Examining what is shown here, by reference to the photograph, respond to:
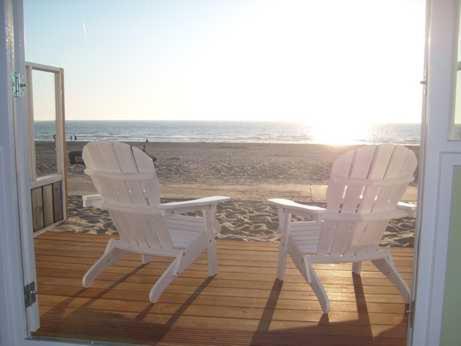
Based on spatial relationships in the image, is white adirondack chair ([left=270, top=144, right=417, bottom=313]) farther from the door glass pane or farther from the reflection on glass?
the door glass pane

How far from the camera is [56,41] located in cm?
1493

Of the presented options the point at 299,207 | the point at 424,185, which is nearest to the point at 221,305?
the point at 299,207

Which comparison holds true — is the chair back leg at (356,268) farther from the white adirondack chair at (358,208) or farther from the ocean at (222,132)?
the ocean at (222,132)

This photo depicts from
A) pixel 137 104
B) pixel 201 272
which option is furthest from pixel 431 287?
pixel 137 104

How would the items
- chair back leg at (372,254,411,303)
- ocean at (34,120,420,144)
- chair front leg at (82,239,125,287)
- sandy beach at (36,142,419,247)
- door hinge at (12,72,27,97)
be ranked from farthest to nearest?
ocean at (34,120,420,144) → sandy beach at (36,142,419,247) → chair front leg at (82,239,125,287) → chair back leg at (372,254,411,303) → door hinge at (12,72,27,97)

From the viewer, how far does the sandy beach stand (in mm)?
4379

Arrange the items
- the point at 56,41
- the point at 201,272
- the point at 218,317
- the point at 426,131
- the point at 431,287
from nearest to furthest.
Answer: the point at 426,131
the point at 431,287
the point at 218,317
the point at 201,272
the point at 56,41

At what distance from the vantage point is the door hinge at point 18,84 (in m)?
1.88

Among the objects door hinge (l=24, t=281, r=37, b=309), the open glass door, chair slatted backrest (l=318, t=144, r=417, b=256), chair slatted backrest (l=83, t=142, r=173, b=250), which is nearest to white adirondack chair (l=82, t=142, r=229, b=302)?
chair slatted backrest (l=83, t=142, r=173, b=250)

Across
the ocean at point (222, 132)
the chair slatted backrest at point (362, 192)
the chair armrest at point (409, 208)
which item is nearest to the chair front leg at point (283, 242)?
the chair slatted backrest at point (362, 192)

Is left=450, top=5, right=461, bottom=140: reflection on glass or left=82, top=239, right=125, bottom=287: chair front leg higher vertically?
left=450, top=5, right=461, bottom=140: reflection on glass

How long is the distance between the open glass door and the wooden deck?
67 cm

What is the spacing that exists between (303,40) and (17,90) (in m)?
18.3

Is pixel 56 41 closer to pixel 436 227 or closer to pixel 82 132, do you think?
pixel 82 132
